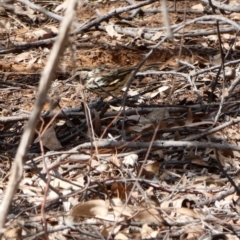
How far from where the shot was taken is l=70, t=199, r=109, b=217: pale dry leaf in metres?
3.32

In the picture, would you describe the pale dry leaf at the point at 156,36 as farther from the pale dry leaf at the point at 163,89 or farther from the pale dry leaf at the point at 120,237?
the pale dry leaf at the point at 120,237

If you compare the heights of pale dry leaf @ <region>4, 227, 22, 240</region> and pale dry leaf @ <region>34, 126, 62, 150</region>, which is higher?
pale dry leaf @ <region>4, 227, 22, 240</region>

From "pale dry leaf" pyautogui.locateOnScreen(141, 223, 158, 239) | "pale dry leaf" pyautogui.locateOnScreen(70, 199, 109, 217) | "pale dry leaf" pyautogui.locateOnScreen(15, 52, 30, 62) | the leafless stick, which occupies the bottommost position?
"pale dry leaf" pyautogui.locateOnScreen(15, 52, 30, 62)

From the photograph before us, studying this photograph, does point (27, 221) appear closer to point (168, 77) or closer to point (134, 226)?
point (134, 226)

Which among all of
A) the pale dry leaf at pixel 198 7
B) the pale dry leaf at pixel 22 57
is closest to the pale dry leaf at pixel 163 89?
the pale dry leaf at pixel 22 57

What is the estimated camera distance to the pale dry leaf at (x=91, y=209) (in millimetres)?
3318

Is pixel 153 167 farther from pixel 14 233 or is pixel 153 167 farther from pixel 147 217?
pixel 14 233

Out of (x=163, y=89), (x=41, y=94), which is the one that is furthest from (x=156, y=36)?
(x=41, y=94)

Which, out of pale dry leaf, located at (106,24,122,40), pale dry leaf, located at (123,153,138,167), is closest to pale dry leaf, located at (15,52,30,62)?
pale dry leaf, located at (106,24,122,40)

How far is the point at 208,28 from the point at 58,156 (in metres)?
3.07

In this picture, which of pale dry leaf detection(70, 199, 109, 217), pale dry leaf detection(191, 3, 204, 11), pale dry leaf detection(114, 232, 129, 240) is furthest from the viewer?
pale dry leaf detection(191, 3, 204, 11)

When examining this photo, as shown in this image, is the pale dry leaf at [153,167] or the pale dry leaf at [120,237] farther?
the pale dry leaf at [153,167]

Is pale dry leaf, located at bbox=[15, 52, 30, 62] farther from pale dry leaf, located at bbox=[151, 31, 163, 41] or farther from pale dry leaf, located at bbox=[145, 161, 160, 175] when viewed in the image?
pale dry leaf, located at bbox=[145, 161, 160, 175]

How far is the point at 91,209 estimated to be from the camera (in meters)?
3.37
